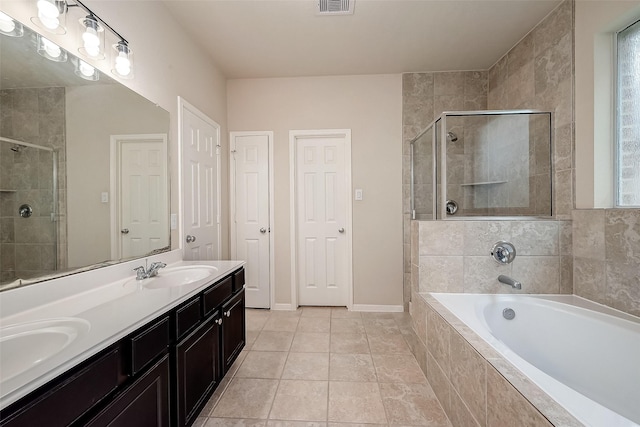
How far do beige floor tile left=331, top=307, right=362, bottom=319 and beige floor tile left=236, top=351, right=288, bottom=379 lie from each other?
836mm

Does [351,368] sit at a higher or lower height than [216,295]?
lower

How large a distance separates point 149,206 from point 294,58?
1.91 m

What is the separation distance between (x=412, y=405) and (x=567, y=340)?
975 mm

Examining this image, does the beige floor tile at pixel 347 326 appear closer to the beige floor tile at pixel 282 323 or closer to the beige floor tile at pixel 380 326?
the beige floor tile at pixel 380 326

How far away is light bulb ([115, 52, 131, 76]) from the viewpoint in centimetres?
138

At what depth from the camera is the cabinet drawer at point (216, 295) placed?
4.47ft

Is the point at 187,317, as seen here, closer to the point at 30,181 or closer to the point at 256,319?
the point at 30,181

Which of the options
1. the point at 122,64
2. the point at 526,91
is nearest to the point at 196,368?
the point at 122,64

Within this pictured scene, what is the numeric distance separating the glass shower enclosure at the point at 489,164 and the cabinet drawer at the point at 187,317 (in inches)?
69.8

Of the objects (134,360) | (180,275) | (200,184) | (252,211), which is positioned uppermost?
(200,184)

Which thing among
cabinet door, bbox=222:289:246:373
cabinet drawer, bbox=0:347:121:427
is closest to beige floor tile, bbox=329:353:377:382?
cabinet door, bbox=222:289:246:373

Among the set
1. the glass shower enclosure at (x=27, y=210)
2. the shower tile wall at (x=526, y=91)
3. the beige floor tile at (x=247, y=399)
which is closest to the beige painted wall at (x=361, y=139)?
the shower tile wall at (x=526, y=91)

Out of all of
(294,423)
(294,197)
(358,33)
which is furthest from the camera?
(294,197)

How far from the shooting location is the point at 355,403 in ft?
4.86
